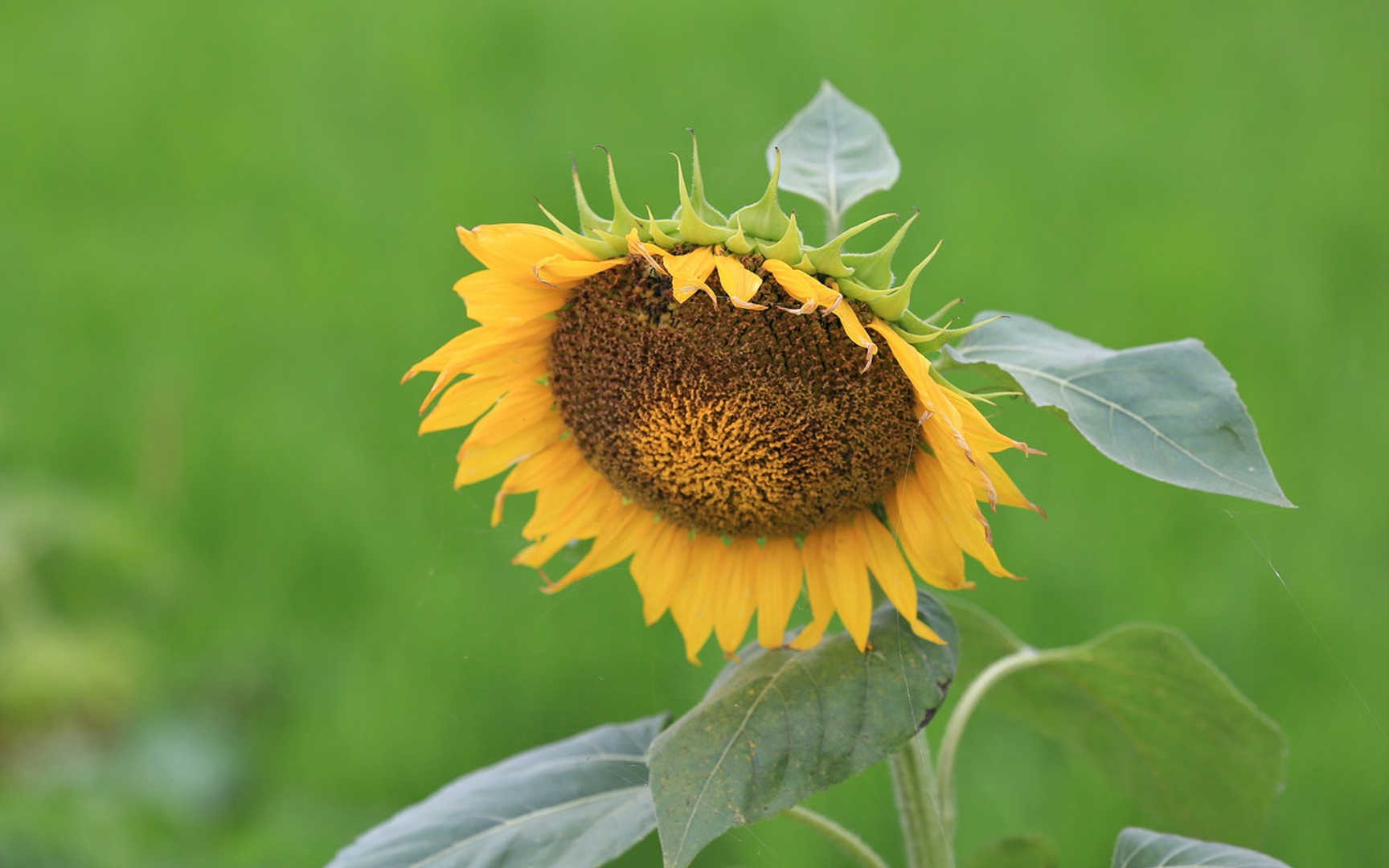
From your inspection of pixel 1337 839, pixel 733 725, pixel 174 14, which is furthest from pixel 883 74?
pixel 174 14

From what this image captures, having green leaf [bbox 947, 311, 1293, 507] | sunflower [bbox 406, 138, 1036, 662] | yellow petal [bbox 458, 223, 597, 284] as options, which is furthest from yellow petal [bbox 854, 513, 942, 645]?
yellow petal [bbox 458, 223, 597, 284]

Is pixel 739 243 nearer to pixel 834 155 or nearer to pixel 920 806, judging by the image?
pixel 834 155

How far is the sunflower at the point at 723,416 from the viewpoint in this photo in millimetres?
633

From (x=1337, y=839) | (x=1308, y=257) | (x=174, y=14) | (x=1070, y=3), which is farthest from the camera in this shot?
(x=174, y=14)

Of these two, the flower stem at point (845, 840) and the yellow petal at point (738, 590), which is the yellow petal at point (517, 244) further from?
the flower stem at point (845, 840)

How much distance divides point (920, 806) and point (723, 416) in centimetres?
25

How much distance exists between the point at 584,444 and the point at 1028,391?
246 mm

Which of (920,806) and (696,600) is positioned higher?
(696,600)

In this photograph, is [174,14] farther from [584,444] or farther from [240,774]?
[584,444]

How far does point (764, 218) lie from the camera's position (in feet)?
2.09

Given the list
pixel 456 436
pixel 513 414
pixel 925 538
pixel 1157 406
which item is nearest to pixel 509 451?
pixel 513 414

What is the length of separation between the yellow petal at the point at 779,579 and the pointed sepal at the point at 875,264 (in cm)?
17

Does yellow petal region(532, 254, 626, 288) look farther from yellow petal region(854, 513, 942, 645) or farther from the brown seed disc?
yellow petal region(854, 513, 942, 645)

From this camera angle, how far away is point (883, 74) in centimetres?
177
